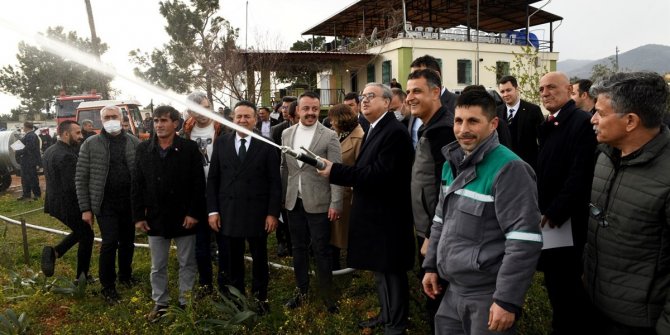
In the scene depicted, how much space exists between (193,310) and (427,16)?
30.9 m

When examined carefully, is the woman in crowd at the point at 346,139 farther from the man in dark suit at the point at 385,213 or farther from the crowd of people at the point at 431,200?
the man in dark suit at the point at 385,213

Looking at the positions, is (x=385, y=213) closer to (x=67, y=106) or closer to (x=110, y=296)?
(x=110, y=296)

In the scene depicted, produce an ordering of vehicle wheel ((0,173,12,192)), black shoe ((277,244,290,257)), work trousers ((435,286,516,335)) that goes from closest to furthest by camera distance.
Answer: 1. work trousers ((435,286,516,335))
2. black shoe ((277,244,290,257))
3. vehicle wheel ((0,173,12,192))

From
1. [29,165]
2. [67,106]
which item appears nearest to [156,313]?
[29,165]

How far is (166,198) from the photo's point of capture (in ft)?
14.6

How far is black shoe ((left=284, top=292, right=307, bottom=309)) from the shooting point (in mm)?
4547

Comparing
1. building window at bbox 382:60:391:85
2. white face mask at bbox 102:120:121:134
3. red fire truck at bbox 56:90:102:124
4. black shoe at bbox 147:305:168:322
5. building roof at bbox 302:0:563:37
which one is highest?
building roof at bbox 302:0:563:37

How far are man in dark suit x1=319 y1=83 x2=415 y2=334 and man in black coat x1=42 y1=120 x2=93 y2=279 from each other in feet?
11.5

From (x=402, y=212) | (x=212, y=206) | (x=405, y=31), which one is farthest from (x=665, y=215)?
(x=405, y=31)

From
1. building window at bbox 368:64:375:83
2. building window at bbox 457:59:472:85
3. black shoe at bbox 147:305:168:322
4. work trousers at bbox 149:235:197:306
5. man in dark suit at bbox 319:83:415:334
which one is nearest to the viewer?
man in dark suit at bbox 319:83:415:334

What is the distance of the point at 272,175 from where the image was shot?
450 centimetres

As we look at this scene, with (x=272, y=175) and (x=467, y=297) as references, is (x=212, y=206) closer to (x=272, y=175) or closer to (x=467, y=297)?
(x=272, y=175)

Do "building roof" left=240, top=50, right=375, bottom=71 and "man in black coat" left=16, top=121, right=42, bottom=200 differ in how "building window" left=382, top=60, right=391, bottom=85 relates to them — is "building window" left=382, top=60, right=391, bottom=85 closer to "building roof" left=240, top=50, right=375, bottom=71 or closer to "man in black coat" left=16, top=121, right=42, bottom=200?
"building roof" left=240, top=50, right=375, bottom=71

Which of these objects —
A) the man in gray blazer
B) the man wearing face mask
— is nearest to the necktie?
the man in gray blazer
